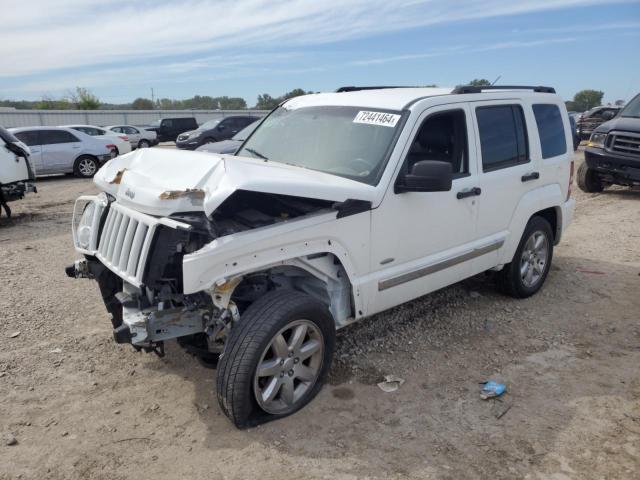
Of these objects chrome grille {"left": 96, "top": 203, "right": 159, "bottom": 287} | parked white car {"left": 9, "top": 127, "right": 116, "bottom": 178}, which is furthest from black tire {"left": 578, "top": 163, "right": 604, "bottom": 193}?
parked white car {"left": 9, "top": 127, "right": 116, "bottom": 178}

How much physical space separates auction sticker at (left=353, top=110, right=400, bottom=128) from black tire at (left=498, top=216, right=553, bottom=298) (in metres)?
2.07

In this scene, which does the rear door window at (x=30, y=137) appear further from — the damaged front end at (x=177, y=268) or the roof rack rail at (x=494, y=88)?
the roof rack rail at (x=494, y=88)

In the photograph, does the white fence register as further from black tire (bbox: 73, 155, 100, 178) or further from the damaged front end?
the damaged front end

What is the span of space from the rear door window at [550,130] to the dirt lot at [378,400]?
1503mm

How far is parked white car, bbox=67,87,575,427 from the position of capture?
301cm

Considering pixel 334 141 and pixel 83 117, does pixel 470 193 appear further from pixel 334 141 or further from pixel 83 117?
pixel 83 117

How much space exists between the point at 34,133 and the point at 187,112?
29.4 meters

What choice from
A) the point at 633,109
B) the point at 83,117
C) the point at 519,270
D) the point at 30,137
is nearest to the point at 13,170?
the point at 30,137

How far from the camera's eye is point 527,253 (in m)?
5.18

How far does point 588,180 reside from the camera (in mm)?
11047

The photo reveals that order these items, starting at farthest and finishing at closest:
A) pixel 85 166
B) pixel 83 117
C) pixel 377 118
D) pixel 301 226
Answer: pixel 83 117
pixel 85 166
pixel 377 118
pixel 301 226

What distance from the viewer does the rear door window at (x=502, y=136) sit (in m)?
4.37

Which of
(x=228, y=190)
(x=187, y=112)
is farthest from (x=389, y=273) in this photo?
(x=187, y=112)

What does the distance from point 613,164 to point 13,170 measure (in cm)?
1109
